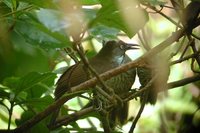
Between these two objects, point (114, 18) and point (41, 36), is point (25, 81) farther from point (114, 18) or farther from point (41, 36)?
point (114, 18)

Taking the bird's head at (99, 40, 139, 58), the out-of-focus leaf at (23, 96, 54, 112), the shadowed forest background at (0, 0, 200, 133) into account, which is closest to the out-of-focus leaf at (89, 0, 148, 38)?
the shadowed forest background at (0, 0, 200, 133)

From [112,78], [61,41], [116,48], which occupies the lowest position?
[61,41]

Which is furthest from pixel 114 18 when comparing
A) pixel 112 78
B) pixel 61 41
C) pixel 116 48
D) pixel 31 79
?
pixel 116 48

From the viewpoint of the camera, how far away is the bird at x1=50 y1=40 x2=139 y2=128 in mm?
1875

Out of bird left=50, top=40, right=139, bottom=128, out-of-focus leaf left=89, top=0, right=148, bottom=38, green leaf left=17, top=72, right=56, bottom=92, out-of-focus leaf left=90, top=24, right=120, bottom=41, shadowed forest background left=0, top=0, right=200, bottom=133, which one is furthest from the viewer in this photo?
bird left=50, top=40, right=139, bottom=128

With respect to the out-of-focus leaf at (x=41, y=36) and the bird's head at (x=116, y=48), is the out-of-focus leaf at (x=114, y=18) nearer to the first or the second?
the out-of-focus leaf at (x=41, y=36)

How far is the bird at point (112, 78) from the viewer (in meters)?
1.87

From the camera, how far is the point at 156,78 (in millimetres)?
1555

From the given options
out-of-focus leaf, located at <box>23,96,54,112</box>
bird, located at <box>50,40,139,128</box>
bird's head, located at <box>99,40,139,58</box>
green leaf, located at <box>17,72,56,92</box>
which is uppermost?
bird's head, located at <box>99,40,139,58</box>


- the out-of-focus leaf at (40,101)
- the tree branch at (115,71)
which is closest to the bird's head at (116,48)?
the out-of-focus leaf at (40,101)

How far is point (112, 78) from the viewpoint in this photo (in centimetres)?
241

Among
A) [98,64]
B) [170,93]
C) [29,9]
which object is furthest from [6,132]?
[170,93]

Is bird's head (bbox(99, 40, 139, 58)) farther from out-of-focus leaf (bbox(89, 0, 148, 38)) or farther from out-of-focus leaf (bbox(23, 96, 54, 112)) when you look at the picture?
out-of-focus leaf (bbox(89, 0, 148, 38))

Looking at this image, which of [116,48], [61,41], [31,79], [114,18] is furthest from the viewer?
[116,48]
